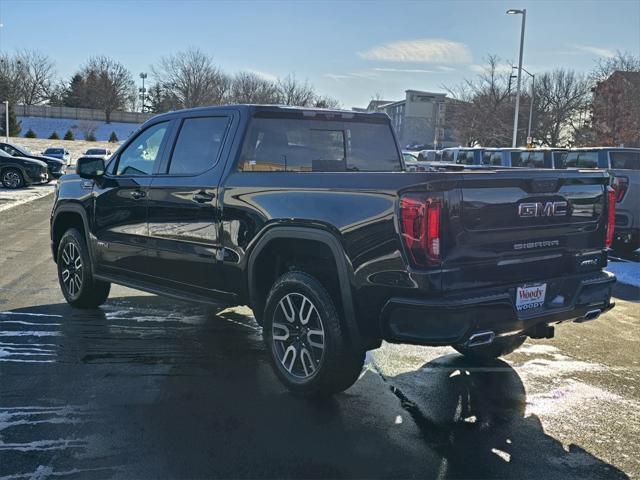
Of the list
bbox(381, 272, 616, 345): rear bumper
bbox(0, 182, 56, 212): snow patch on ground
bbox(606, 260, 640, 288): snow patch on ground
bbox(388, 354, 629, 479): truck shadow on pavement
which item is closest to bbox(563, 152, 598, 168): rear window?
bbox(606, 260, 640, 288): snow patch on ground

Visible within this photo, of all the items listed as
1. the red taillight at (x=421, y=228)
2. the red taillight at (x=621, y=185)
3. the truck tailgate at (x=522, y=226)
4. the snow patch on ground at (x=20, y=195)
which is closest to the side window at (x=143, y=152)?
the red taillight at (x=421, y=228)

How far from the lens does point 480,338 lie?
3.53m

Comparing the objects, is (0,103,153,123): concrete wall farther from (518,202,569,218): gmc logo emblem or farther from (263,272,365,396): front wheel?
(518,202,569,218): gmc logo emblem

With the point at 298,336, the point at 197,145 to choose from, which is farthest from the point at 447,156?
the point at 298,336

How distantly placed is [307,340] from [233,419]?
2.26 feet

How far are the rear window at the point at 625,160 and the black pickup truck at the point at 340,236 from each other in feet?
25.5

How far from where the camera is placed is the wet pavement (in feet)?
11.0

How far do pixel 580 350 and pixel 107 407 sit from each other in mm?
3948

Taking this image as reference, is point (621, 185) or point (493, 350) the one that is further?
point (621, 185)

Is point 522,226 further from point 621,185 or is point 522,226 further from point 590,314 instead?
point 621,185

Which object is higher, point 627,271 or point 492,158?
point 492,158

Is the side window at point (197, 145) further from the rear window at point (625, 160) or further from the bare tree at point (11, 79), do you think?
the bare tree at point (11, 79)

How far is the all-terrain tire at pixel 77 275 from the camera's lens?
634cm

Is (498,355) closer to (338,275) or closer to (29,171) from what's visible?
(338,275)
